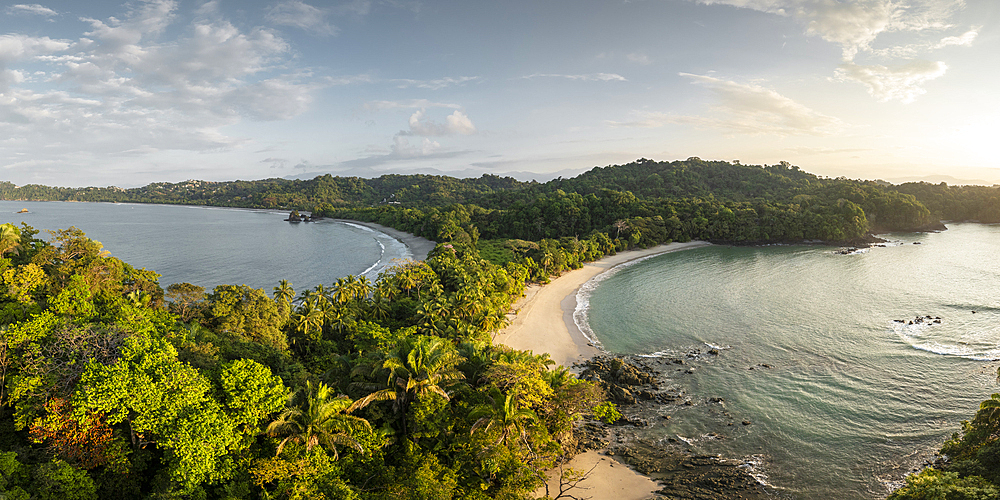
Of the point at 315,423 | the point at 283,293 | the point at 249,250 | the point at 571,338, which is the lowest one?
the point at 571,338

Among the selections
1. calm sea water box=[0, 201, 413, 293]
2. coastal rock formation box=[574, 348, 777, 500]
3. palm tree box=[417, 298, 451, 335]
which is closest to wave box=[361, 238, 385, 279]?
calm sea water box=[0, 201, 413, 293]

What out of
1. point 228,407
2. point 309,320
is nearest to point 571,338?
point 309,320

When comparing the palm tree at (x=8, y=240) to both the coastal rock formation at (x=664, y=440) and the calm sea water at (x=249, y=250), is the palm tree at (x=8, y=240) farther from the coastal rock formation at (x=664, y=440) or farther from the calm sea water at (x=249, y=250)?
the coastal rock formation at (x=664, y=440)


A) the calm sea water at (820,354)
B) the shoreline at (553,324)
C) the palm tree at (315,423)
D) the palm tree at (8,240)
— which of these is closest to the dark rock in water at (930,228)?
the calm sea water at (820,354)

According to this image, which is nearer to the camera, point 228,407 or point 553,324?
point 228,407

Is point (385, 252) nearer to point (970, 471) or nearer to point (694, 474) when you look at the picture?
point (694, 474)

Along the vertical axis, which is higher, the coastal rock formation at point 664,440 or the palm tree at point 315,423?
the palm tree at point 315,423

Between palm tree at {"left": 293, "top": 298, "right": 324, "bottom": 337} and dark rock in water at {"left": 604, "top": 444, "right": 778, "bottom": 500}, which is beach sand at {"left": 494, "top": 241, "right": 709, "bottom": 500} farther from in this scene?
palm tree at {"left": 293, "top": 298, "right": 324, "bottom": 337}
